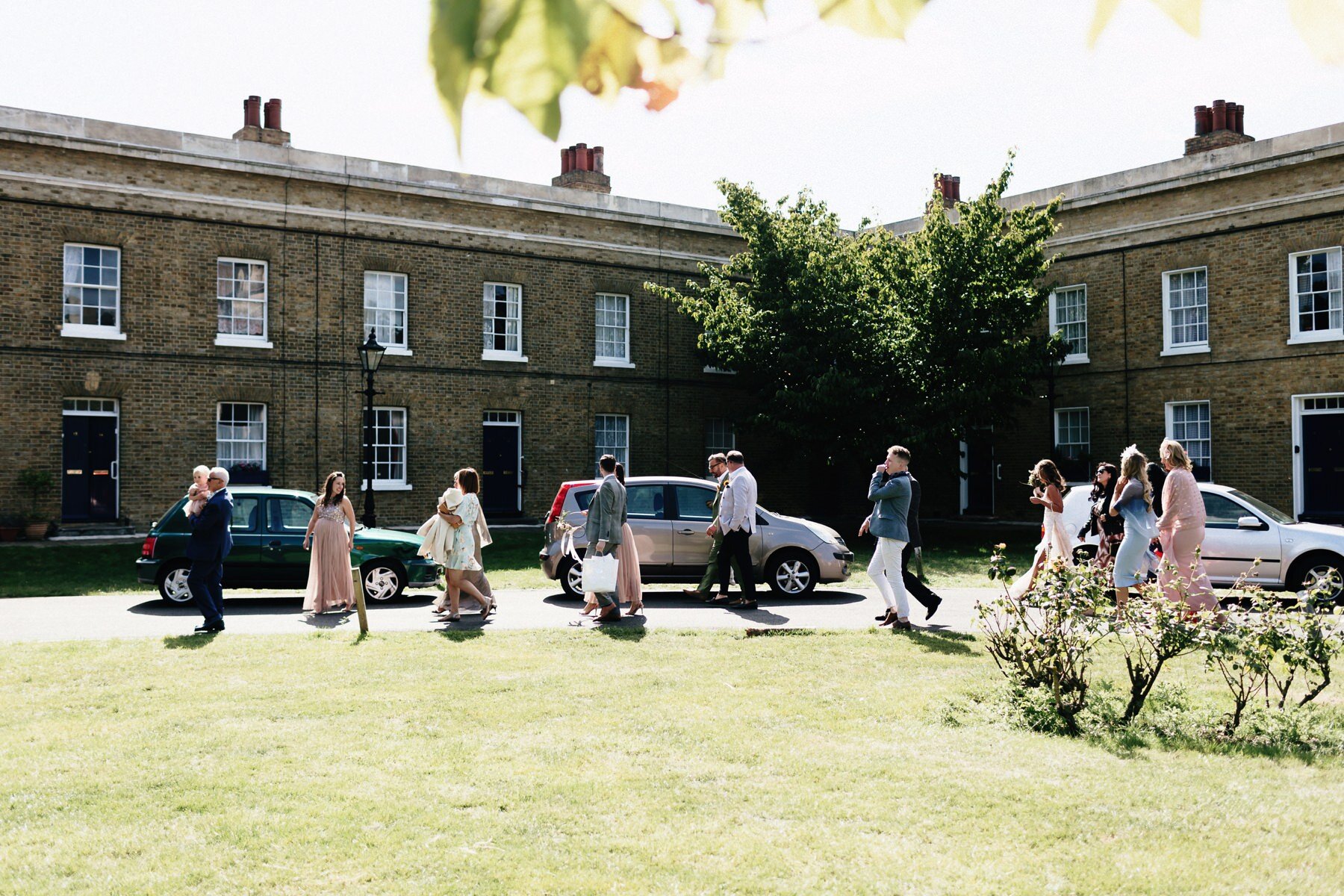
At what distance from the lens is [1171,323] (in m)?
25.8

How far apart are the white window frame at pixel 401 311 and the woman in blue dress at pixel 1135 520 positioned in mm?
17618

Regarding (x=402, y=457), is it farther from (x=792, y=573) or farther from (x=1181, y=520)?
(x=1181, y=520)

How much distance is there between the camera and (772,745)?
6688 millimetres

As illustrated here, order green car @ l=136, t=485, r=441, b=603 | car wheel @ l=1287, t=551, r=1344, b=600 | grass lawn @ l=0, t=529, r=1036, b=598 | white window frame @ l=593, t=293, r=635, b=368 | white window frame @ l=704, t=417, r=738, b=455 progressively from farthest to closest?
white window frame @ l=704, t=417, r=738, b=455
white window frame @ l=593, t=293, r=635, b=368
grass lawn @ l=0, t=529, r=1036, b=598
green car @ l=136, t=485, r=441, b=603
car wheel @ l=1287, t=551, r=1344, b=600

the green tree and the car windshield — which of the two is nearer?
the car windshield

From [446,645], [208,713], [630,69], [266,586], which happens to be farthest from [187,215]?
[630,69]

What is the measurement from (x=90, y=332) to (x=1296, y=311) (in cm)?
2505

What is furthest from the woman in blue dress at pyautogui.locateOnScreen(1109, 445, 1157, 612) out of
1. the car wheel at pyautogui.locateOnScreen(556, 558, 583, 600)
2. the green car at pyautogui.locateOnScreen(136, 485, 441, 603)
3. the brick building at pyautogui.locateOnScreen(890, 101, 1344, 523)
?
the brick building at pyautogui.locateOnScreen(890, 101, 1344, 523)

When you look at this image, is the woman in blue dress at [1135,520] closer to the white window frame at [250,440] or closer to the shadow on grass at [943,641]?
the shadow on grass at [943,641]

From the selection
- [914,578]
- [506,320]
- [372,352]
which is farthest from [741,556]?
[506,320]

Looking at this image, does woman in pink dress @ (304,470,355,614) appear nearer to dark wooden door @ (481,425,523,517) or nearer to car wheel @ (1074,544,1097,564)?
car wheel @ (1074,544,1097,564)

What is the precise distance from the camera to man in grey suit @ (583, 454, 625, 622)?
1235 cm

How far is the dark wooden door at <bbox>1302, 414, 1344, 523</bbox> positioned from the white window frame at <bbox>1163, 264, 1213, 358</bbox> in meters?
2.78

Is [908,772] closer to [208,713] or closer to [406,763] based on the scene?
[406,763]
